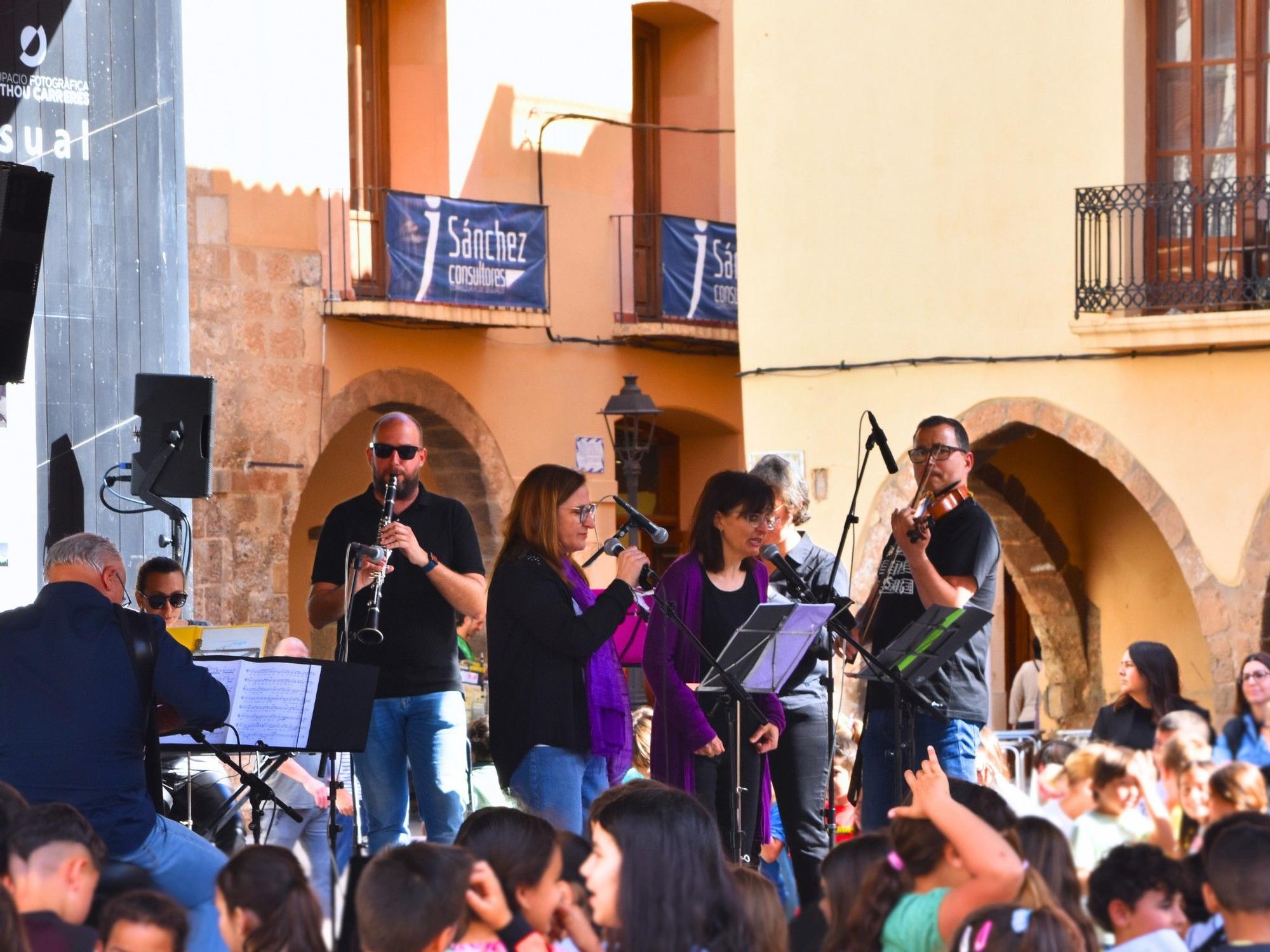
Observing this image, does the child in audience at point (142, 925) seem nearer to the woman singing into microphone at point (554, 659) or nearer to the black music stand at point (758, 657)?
the woman singing into microphone at point (554, 659)

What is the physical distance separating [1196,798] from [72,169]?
5289 millimetres

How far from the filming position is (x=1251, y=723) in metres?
8.05

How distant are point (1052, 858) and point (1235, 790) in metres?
1.73

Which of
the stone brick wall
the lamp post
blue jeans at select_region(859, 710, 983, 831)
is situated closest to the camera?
blue jeans at select_region(859, 710, 983, 831)

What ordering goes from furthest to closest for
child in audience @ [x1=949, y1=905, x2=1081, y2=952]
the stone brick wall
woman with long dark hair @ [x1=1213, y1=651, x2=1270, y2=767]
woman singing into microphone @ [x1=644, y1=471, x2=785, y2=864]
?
the stone brick wall < woman with long dark hair @ [x1=1213, y1=651, x2=1270, y2=767] < woman singing into microphone @ [x1=644, y1=471, x2=785, y2=864] < child in audience @ [x1=949, y1=905, x2=1081, y2=952]

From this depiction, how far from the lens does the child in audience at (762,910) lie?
→ 4.16m

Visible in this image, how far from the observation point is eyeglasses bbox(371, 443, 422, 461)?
6383mm

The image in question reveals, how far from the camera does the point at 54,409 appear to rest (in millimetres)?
8719

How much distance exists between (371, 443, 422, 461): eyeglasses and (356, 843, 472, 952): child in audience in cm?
241

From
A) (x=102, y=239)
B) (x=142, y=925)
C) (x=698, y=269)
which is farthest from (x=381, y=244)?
(x=142, y=925)

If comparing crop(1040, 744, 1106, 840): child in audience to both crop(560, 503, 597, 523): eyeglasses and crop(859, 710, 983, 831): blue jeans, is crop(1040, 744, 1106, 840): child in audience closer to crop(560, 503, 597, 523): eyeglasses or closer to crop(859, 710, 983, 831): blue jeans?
crop(859, 710, 983, 831): blue jeans

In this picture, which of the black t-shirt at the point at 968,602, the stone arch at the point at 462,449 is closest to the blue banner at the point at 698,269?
the stone arch at the point at 462,449

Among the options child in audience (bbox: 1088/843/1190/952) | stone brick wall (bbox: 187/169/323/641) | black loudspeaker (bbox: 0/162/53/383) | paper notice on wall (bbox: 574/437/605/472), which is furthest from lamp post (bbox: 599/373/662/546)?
child in audience (bbox: 1088/843/1190/952)

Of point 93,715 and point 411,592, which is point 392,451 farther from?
point 93,715
